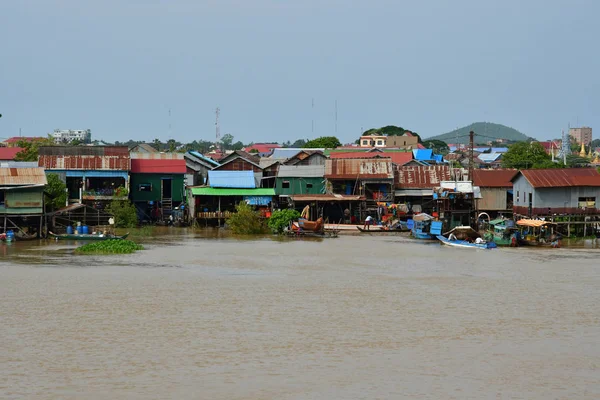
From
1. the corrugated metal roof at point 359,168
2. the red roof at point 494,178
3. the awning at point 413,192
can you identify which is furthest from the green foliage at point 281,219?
the red roof at point 494,178

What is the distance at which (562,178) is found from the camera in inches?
1553

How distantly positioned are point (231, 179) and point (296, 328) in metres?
28.7

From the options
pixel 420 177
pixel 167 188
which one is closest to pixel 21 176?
pixel 167 188

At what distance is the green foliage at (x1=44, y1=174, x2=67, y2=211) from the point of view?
4077 cm

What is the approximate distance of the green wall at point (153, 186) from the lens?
1793 inches

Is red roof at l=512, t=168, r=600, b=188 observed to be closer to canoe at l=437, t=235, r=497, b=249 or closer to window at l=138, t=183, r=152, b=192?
canoe at l=437, t=235, r=497, b=249

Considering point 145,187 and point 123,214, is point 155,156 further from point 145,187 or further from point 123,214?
point 123,214

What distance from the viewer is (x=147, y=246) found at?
34406 mm

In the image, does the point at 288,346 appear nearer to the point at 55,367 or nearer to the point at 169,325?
the point at 169,325

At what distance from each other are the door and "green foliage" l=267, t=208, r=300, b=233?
25.1ft

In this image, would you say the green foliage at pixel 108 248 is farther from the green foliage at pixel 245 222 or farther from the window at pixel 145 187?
the window at pixel 145 187

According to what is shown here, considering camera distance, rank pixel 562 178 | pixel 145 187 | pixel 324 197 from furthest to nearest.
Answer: pixel 145 187, pixel 324 197, pixel 562 178

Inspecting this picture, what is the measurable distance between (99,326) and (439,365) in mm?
7341

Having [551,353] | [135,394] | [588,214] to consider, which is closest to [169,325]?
[135,394]
